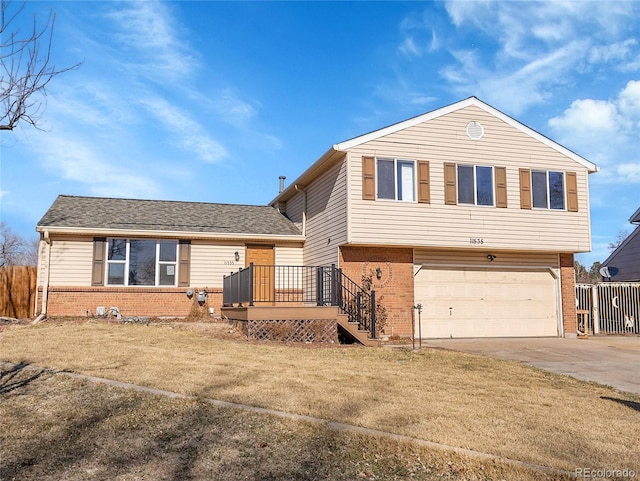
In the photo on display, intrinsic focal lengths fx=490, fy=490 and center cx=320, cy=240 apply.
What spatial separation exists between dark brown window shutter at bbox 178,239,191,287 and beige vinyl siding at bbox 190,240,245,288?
0.13 metres

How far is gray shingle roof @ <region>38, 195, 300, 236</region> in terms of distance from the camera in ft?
51.9

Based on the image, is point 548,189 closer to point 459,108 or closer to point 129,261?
point 459,108

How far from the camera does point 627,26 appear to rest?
1231cm

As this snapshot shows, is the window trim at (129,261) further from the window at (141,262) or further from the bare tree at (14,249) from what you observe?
the bare tree at (14,249)

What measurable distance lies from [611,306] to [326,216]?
10.8 meters

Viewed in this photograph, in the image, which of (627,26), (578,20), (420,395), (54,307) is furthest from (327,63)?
(420,395)

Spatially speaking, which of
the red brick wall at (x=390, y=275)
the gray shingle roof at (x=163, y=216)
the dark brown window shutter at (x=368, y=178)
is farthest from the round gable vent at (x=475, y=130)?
the gray shingle roof at (x=163, y=216)

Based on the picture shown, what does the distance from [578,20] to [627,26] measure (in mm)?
1184

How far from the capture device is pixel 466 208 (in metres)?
14.3

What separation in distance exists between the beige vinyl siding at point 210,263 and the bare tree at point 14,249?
100ft

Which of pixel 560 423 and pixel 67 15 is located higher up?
pixel 67 15

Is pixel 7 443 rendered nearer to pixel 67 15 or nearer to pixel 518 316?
pixel 67 15

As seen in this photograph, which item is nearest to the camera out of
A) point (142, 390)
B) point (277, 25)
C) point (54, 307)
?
point (142, 390)

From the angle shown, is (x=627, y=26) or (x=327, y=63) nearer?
(x=627, y=26)
